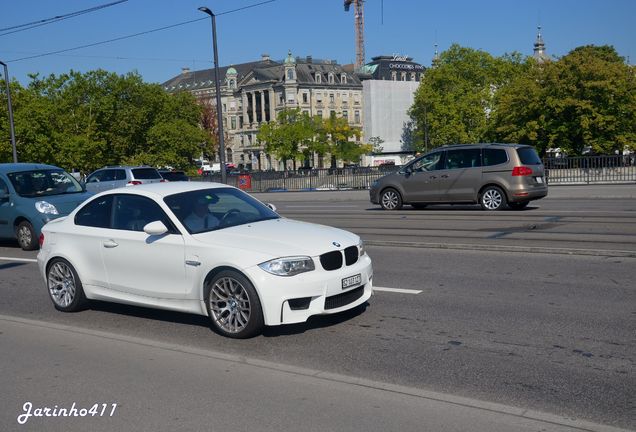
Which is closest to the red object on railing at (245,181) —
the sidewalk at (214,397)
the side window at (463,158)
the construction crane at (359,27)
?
the side window at (463,158)

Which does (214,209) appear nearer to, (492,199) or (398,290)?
(398,290)

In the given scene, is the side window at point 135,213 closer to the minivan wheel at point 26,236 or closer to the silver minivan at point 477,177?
the minivan wheel at point 26,236

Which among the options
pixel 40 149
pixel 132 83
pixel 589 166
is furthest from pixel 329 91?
pixel 589 166

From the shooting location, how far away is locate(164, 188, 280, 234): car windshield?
781 centimetres

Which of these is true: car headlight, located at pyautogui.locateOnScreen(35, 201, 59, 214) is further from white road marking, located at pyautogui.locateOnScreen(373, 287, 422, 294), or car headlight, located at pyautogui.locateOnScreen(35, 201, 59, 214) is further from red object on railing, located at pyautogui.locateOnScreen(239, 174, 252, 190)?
red object on railing, located at pyautogui.locateOnScreen(239, 174, 252, 190)

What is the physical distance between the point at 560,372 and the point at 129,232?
4.73 metres

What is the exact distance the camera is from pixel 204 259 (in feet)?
A: 23.7

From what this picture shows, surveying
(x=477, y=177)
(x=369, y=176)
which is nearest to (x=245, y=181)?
(x=369, y=176)

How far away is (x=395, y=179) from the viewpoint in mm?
21078

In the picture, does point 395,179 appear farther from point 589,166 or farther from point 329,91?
point 329,91

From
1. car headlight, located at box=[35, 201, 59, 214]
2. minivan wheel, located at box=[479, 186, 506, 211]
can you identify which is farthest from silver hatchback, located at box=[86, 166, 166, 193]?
minivan wheel, located at box=[479, 186, 506, 211]

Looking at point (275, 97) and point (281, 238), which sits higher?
point (275, 97)

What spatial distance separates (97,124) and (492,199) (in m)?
53.0

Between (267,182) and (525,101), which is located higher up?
(525,101)
